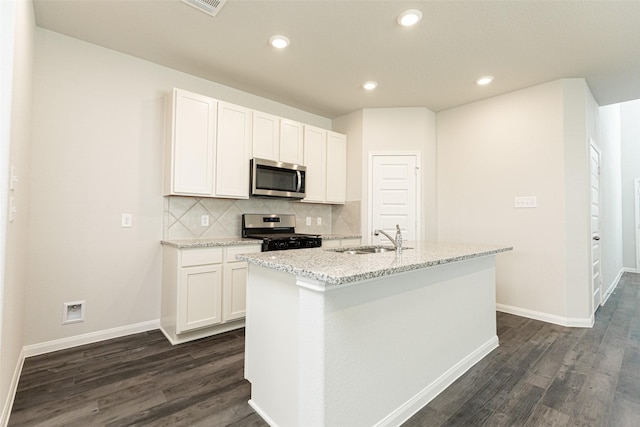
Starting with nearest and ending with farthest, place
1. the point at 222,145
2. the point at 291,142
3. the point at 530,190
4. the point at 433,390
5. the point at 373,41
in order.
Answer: the point at 433,390 → the point at 373,41 → the point at 222,145 → the point at 530,190 → the point at 291,142

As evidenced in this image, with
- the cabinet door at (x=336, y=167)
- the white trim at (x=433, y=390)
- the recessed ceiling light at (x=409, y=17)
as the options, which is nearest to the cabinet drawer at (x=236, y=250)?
the cabinet door at (x=336, y=167)

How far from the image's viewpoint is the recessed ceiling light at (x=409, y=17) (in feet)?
7.14

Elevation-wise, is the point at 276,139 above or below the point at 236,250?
above

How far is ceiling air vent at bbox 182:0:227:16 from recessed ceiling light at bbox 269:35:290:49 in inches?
18.9

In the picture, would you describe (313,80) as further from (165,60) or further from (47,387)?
(47,387)

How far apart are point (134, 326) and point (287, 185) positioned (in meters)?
2.08

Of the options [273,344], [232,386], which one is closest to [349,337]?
[273,344]

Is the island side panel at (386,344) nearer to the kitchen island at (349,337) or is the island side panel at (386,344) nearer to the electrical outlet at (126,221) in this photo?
the kitchen island at (349,337)

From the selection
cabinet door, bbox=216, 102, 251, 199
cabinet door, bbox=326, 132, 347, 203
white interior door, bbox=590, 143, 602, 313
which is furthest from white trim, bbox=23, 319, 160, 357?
white interior door, bbox=590, 143, 602, 313

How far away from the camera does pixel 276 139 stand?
11.5ft

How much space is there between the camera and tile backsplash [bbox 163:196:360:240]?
308cm

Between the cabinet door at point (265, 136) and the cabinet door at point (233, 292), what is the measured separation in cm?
125

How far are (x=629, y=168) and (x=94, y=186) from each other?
28.5 feet

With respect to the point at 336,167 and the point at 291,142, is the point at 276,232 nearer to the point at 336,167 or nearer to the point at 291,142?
the point at 291,142
